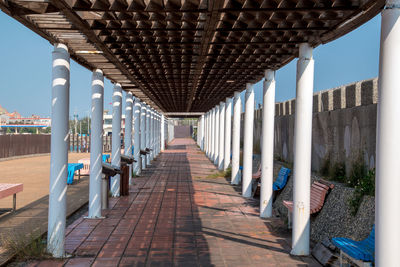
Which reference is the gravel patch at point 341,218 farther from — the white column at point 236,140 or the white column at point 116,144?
the white column at point 236,140

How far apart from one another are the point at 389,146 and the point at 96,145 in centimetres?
607

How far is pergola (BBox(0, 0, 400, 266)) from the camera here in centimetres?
407

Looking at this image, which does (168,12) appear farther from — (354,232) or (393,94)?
(354,232)

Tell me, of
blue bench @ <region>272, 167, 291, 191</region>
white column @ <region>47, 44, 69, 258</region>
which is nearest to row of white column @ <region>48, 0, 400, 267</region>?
white column @ <region>47, 44, 69, 258</region>

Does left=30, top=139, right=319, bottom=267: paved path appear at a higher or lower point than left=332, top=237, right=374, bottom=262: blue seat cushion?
lower

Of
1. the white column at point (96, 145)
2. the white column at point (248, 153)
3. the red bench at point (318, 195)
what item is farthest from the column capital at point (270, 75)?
the white column at point (96, 145)

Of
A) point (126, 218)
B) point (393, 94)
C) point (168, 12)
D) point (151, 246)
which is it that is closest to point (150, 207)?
point (126, 218)

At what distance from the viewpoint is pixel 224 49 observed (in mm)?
7480

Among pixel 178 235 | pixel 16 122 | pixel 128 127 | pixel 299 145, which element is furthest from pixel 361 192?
pixel 16 122

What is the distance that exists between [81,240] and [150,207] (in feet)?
10.4

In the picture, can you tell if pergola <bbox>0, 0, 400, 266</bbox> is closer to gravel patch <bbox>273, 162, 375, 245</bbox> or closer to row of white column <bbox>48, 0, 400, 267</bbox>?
row of white column <bbox>48, 0, 400, 267</bbox>

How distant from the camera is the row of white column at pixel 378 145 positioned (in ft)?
13.2

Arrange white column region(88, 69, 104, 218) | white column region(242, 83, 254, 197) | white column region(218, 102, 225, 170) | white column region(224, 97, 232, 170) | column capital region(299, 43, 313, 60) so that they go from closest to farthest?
column capital region(299, 43, 313, 60) < white column region(88, 69, 104, 218) < white column region(242, 83, 254, 197) < white column region(224, 97, 232, 170) < white column region(218, 102, 225, 170)

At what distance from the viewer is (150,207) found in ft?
33.7
